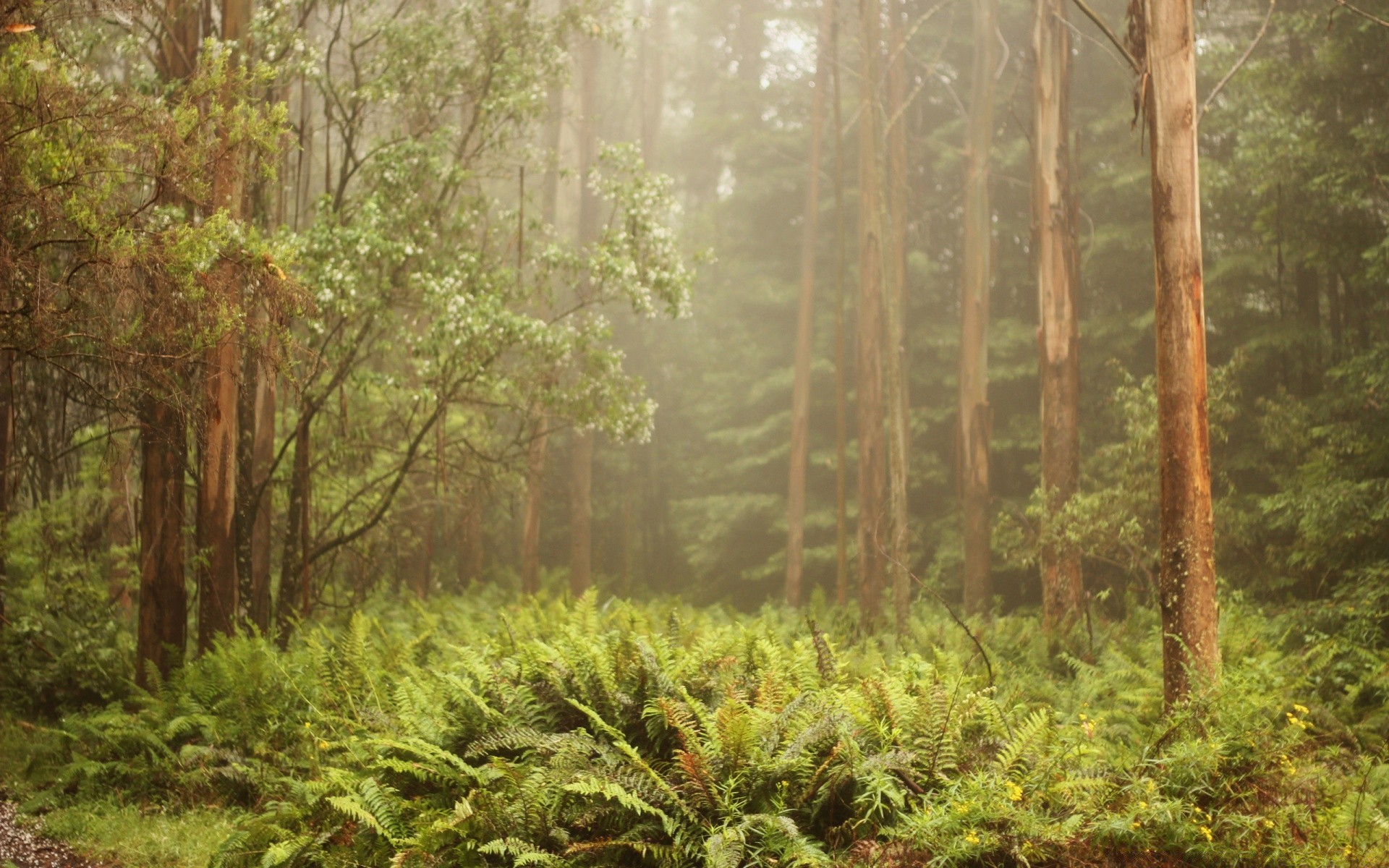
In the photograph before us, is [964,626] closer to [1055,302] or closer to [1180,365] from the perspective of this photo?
[1180,365]

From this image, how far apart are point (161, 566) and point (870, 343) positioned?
1435cm

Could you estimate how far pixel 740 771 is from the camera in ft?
21.1

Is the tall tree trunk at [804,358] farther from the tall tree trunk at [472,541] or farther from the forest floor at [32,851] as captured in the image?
the forest floor at [32,851]

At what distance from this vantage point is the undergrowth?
6.04 m

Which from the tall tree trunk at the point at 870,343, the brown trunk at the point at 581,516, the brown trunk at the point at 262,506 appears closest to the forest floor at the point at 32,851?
the brown trunk at the point at 262,506

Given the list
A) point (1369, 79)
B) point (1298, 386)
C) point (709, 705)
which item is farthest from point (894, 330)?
point (709, 705)

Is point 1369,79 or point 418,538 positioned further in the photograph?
point 418,538

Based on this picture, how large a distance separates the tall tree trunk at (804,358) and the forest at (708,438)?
183 millimetres

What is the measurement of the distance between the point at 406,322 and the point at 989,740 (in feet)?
32.1

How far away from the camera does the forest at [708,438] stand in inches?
261

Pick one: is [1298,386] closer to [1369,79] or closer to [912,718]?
[1369,79]

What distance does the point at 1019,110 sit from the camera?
25750 mm

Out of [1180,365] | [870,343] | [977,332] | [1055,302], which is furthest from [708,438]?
[1180,365]

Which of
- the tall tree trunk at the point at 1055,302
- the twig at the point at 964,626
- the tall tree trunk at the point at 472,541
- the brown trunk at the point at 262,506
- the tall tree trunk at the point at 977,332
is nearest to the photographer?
the twig at the point at 964,626
